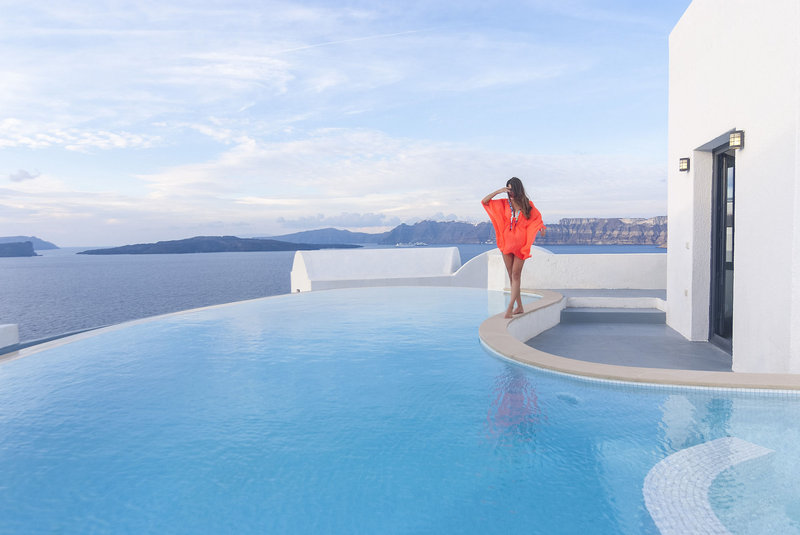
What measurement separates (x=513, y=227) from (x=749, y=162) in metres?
2.54

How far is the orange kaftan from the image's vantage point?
599cm

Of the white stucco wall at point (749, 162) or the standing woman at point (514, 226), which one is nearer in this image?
the white stucco wall at point (749, 162)

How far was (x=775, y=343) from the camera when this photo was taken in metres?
3.97

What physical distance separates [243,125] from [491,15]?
8.59m

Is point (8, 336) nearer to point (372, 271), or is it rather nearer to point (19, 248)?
point (372, 271)

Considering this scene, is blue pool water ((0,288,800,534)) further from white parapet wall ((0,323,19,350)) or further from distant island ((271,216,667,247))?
distant island ((271,216,667,247))

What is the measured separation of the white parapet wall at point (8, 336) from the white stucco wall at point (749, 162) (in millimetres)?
8053

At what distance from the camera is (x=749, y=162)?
439 centimetres

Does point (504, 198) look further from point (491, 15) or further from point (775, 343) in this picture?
point (491, 15)

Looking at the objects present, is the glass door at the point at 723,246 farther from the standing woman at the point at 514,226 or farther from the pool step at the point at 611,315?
the standing woman at the point at 514,226

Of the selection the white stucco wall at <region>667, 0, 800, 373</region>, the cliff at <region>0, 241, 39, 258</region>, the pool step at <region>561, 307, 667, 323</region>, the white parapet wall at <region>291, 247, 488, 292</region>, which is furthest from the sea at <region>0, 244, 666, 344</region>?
the cliff at <region>0, 241, 39, 258</region>

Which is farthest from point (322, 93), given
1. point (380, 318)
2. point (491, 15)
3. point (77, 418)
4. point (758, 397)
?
point (758, 397)

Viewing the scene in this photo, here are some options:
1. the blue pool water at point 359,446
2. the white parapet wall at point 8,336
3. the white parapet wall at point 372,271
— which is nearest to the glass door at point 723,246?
the blue pool water at point 359,446

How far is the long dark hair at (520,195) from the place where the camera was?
18.4 feet
